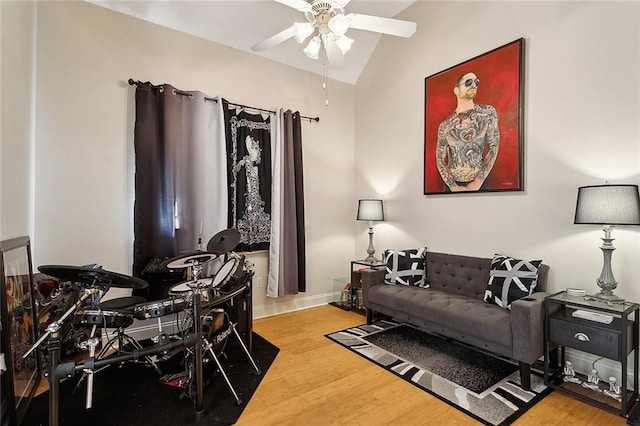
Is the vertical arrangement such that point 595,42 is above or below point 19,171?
above

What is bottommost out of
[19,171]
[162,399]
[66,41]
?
[162,399]

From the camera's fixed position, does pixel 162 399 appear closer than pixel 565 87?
Yes

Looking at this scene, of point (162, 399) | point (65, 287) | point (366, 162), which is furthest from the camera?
point (366, 162)

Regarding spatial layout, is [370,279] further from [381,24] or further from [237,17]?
[237,17]

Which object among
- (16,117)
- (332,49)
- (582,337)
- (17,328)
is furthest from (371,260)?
Result: (16,117)

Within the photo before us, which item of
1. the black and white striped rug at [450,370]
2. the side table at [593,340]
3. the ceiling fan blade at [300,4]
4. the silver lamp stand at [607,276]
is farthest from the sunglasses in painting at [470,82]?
the black and white striped rug at [450,370]

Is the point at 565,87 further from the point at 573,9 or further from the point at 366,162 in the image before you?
the point at 366,162

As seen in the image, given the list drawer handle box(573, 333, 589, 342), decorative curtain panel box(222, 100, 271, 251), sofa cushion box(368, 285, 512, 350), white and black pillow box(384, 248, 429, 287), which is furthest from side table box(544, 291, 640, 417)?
decorative curtain panel box(222, 100, 271, 251)

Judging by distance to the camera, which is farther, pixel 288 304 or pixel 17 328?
pixel 288 304

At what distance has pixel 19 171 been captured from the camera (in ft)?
7.58

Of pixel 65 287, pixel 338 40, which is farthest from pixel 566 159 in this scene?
pixel 65 287

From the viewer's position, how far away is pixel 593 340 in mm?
2111

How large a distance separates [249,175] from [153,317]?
7.33 feet

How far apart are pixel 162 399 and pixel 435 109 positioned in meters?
3.77
